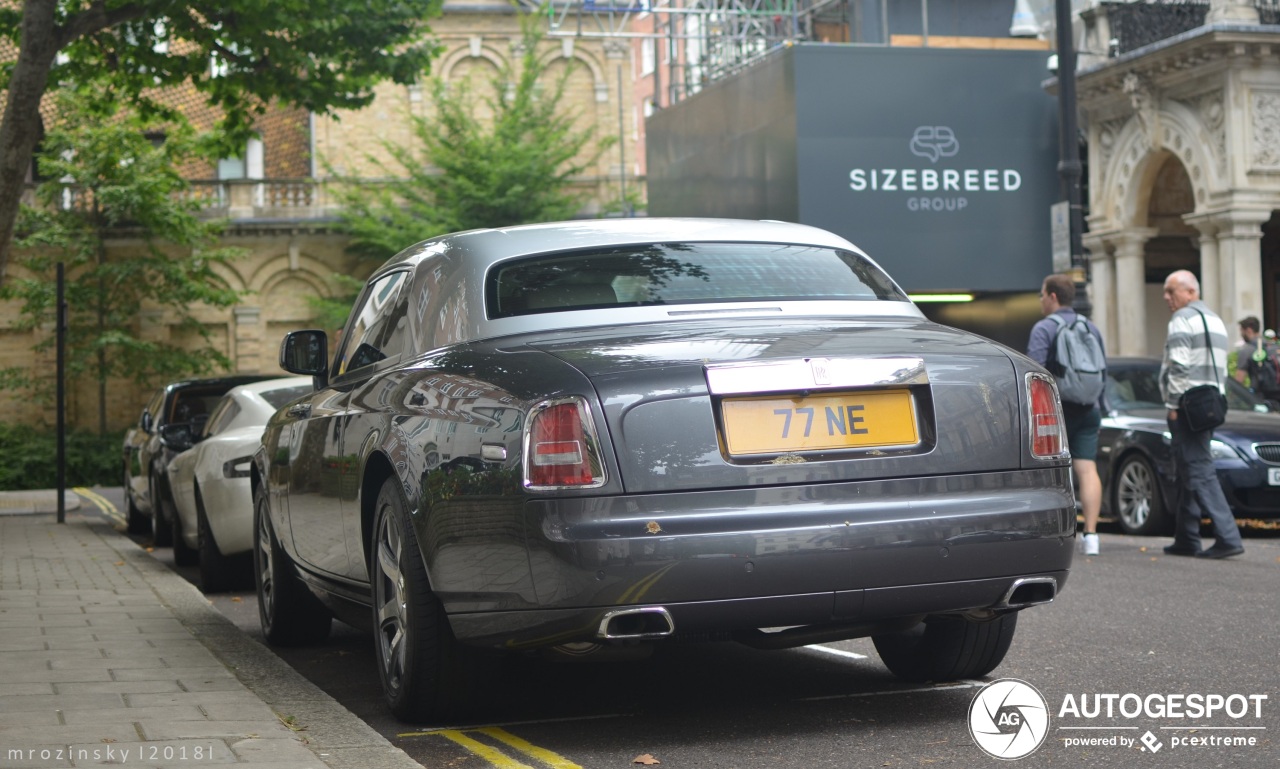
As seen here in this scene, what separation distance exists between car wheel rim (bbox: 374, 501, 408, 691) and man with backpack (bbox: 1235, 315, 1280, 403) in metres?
15.1

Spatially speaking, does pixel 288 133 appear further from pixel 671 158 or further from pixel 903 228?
pixel 903 228

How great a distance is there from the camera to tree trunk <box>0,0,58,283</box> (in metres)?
16.7

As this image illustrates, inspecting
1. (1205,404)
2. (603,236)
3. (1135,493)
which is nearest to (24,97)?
(1135,493)

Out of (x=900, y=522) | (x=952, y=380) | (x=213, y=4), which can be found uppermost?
(x=213, y=4)

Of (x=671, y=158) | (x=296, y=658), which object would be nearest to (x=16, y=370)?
(x=671, y=158)

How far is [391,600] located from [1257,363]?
51.1 ft

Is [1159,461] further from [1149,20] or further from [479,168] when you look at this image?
[479,168]

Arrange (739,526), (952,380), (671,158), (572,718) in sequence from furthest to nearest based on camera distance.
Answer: (671,158), (572,718), (952,380), (739,526)

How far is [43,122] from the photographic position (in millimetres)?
→ 41438

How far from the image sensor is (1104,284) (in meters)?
26.3

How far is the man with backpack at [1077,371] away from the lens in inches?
447

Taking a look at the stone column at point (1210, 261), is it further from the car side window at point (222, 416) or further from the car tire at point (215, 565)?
the car tire at point (215, 565)

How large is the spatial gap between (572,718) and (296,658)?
2345 mm

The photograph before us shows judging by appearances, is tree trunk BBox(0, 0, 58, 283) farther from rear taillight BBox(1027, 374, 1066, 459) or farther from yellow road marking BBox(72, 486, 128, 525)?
rear taillight BBox(1027, 374, 1066, 459)
